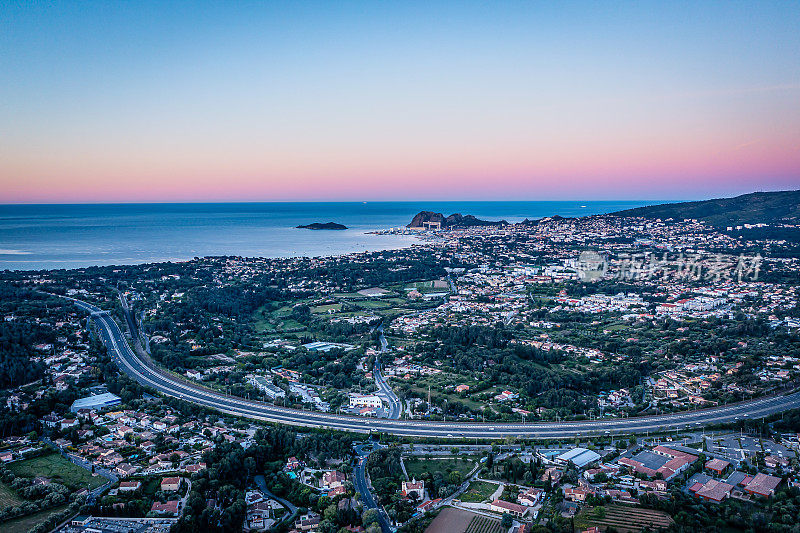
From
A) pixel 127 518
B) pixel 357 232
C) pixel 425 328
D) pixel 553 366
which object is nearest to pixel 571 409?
pixel 553 366

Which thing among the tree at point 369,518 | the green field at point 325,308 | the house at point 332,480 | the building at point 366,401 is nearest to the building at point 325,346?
the building at point 366,401

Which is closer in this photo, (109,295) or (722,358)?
(722,358)

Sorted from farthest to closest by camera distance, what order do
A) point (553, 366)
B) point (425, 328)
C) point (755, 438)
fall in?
point (425, 328)
point (553, 366)
point (755, 438)

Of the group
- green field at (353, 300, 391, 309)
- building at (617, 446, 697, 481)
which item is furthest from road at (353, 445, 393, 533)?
green field at (353, 300, 391, 309)

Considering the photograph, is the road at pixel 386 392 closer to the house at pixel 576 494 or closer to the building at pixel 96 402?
the house at pixel 576 494

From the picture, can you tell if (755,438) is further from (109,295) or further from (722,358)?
(109,295)

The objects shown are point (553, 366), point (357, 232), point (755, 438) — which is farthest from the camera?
point (357, 232)

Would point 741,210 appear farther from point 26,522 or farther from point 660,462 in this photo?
point 26,522
